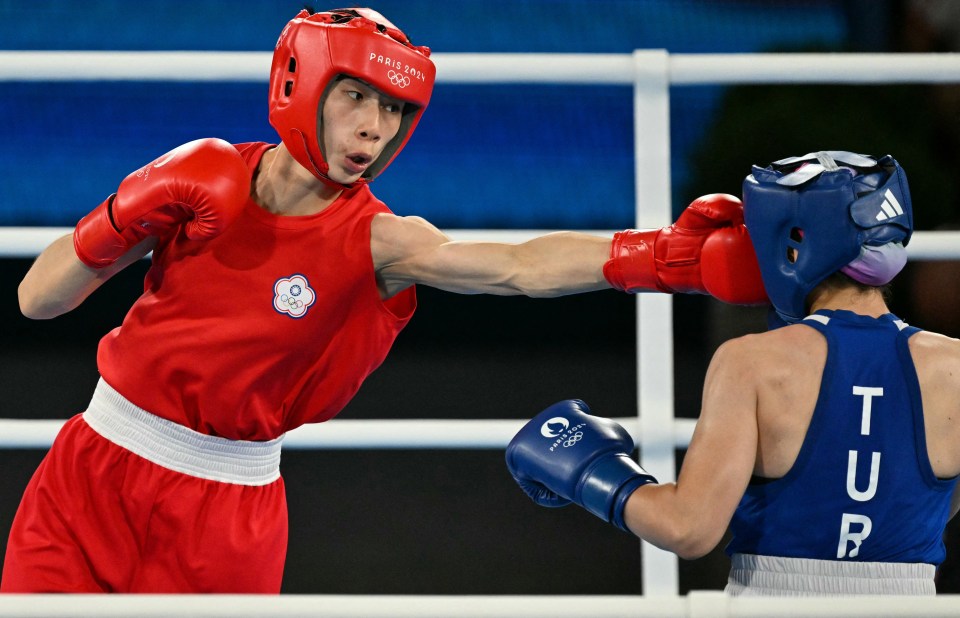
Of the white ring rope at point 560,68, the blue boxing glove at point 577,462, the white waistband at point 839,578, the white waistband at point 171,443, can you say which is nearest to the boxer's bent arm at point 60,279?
the white waistband at point 171,443

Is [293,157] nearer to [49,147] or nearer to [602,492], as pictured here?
[602,492]

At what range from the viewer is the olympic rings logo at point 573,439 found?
5.01ft

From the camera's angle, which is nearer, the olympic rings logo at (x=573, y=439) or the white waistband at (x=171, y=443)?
the olympic rings logo at (x=573, y=439)

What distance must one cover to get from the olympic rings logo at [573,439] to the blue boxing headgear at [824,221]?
1.02ft

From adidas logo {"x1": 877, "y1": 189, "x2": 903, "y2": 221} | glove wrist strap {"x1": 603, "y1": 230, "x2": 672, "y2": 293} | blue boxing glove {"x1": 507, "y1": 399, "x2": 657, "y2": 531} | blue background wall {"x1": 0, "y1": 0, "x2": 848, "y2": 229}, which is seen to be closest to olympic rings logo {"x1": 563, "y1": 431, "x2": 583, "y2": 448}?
blue boxing glove {"x1": 507, "y1": 399, "x2": 657, "y2": 531}

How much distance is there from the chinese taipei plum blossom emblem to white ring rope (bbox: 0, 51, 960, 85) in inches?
18.8

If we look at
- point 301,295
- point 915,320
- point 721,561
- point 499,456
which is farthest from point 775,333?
point 499,456

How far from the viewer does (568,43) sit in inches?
220

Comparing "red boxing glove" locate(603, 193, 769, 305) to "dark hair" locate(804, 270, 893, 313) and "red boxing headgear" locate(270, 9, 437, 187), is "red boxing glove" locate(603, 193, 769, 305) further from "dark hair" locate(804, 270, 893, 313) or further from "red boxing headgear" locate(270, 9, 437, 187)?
"red boxing headgear" locate(270, 9, 437, 187)

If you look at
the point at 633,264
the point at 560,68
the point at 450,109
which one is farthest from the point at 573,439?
the point at 450,109

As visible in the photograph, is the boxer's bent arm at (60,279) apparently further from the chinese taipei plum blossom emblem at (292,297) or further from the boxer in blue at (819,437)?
the boxer in blue at (819,437)

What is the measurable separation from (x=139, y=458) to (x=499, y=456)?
3429 mm

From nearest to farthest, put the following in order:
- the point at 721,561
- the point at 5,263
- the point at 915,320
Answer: the point at 721,561, the point at 915,320, the point at 5,263

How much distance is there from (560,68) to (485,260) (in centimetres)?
44
